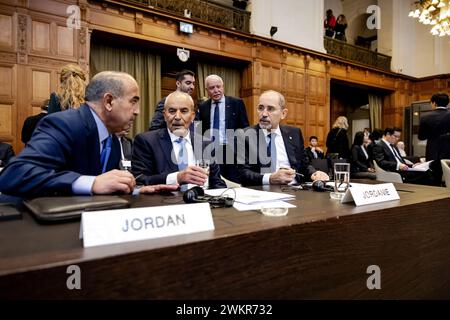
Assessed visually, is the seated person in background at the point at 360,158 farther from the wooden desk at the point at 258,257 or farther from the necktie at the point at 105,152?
the necktie at the point at 105,152

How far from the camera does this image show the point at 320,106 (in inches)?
339

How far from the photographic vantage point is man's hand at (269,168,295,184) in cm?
170

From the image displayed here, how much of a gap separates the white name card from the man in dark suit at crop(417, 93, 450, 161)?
3554 mm

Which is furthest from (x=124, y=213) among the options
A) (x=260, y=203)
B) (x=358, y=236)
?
(x=358, y=236)

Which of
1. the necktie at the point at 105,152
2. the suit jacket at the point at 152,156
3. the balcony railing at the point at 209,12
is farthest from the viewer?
the balcony railing at the point at 209,12

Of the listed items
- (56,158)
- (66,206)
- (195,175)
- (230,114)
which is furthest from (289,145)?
(66,206)

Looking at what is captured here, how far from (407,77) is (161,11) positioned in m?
8.54

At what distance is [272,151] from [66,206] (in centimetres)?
165

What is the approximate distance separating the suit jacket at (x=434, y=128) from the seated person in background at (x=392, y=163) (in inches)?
12.5

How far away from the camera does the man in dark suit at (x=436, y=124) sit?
402 centimetres

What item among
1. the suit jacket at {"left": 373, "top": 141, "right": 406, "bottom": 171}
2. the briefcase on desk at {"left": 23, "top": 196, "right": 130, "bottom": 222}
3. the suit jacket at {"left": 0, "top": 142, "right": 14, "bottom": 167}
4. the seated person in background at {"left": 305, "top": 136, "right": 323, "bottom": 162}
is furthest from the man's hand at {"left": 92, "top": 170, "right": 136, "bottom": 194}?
the seated person in background at {"left": 305, "top": 136, "right": 323, "bottom": 162}

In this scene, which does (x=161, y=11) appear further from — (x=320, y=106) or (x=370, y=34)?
(x=370, y=34)

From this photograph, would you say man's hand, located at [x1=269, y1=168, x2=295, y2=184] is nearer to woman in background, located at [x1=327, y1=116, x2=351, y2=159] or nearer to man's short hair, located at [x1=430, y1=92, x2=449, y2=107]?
man's short hair, located at [x1=430, y1=92, x2=449, y2=107]

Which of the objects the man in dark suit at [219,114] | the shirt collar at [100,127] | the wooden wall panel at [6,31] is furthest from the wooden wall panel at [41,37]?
the shirt collar at [100,127]
